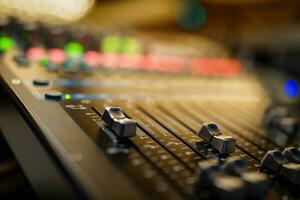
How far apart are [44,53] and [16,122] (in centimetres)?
40

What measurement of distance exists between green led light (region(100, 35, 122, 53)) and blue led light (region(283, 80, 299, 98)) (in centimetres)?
56

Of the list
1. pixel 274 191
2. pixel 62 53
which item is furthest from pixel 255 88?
pixel 274 191

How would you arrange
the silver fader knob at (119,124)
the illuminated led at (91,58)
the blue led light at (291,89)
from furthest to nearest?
the blue led light at (291,89)
the illuminated led at (91,58)
the silver fader knob at (119,124)

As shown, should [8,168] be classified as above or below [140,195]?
below

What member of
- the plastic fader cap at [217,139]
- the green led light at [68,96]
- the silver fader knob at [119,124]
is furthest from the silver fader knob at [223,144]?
the green led light at [68,96]

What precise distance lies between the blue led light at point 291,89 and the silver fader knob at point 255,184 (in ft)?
2.96

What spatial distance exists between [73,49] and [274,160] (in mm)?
602

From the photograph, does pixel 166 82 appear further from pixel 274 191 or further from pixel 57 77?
pixel 274 191

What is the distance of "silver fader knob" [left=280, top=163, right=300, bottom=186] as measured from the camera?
46cm

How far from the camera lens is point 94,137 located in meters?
0.45

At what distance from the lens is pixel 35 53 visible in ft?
2.76

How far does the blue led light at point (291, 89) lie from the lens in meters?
1.24

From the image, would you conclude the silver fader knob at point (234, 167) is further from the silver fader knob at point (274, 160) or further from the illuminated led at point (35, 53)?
the illuminated led at point (35, 53)

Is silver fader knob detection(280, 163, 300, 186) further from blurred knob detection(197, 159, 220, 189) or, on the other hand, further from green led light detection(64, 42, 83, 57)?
green led light detection(64, 42, 83, 57)
